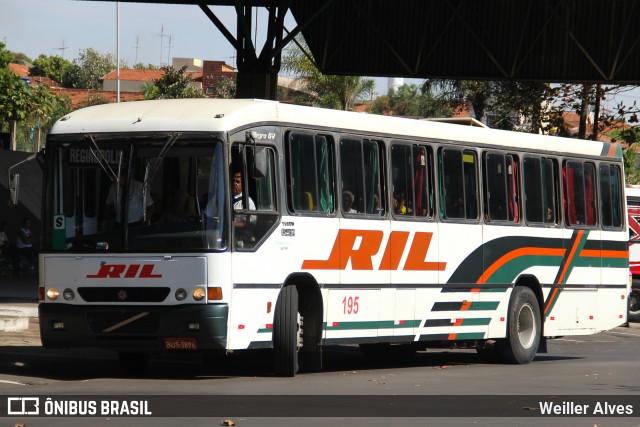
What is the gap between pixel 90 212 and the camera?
14305mm

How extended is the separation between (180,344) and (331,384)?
5.48 ft

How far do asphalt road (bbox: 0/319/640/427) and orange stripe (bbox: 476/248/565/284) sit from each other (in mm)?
1235

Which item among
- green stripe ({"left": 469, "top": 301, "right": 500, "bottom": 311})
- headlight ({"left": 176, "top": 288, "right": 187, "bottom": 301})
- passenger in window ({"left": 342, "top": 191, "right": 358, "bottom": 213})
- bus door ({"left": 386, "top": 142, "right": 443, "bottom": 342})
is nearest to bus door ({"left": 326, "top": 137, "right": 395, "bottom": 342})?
passenger in window ({"left": 342, "top": 191, "right": 358, "bottom": 213})

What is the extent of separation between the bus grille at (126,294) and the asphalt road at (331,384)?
837 mm

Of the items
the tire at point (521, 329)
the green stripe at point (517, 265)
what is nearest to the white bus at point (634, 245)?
the green stripe at point (517, 265)

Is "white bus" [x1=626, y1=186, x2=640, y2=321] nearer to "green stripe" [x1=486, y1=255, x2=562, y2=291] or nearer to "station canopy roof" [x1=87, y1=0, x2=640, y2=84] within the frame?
"station canopy roof" [x1=87, y1=0, x2=640, y2=84]

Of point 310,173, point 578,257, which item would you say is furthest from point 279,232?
point 578,257

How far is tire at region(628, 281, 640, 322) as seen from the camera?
3150 cm

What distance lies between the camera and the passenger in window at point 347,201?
15.9 m

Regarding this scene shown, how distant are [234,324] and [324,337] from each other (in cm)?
169

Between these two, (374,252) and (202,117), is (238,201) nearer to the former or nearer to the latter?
(202,117)

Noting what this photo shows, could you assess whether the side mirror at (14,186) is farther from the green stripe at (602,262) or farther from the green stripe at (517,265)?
the green stripe at (602,262)

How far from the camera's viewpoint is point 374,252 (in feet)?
53.4

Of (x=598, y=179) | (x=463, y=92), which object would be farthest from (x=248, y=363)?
(x=463, y=92)
